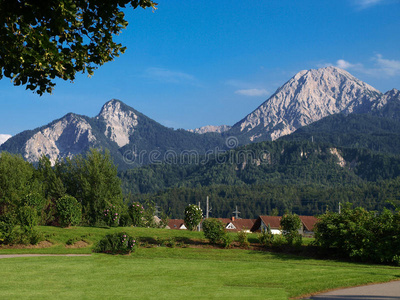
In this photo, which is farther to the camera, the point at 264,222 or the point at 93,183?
the point at 264,222

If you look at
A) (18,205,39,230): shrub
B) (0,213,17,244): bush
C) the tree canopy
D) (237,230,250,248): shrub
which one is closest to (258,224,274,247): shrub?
(237,230,250,248): shrub

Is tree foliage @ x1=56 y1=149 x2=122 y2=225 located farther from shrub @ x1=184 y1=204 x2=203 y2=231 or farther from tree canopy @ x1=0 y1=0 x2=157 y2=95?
tree canopy @ x1=0 y1=0 x2=157 y2=95

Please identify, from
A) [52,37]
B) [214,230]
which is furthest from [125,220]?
[52,37]

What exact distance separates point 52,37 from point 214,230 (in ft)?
68.0

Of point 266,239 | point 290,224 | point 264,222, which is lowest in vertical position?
point 264,222

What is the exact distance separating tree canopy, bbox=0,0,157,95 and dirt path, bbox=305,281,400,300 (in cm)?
960

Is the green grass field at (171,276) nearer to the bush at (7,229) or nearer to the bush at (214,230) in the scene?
the bush at (7,229)

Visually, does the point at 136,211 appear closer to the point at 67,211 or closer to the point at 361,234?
the point at 67,211

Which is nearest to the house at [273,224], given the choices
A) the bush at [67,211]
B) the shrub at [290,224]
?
the shrub at [290,224]

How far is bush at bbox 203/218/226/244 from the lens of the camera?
28031mm

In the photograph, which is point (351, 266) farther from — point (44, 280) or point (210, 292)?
point (44, 280)

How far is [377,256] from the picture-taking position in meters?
23.2

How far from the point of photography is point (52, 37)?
356 inches

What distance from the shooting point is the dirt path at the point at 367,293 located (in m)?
13.4
